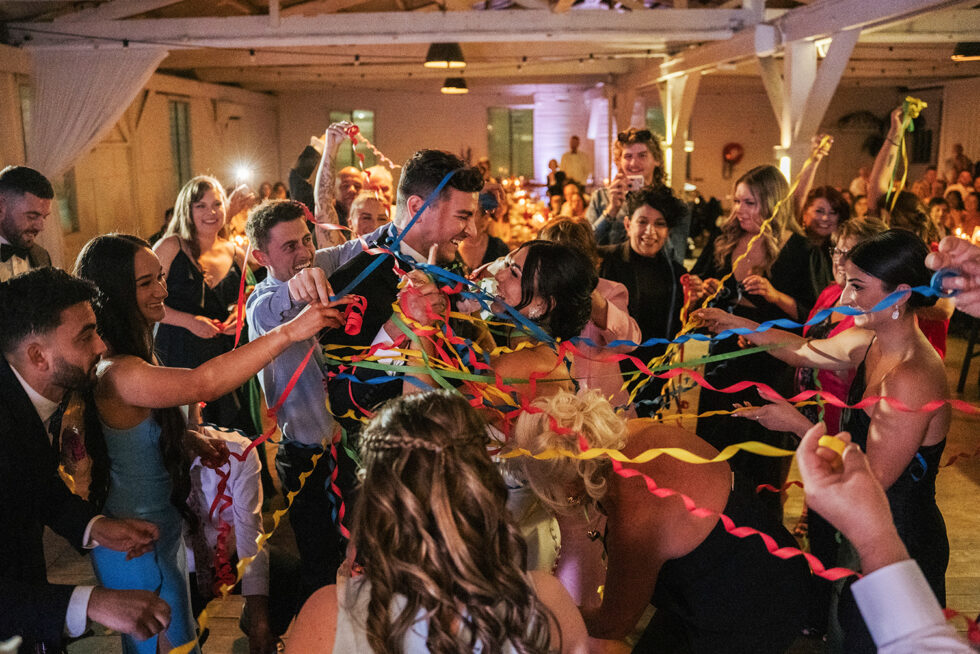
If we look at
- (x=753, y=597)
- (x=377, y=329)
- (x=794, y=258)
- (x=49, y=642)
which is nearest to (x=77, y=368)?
(x=49, y=642)

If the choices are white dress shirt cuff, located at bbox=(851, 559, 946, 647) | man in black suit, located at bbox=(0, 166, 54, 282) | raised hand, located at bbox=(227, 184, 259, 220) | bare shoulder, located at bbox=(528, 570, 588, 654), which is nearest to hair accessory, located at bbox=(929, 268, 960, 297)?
white dress shirt cuff, located at bbox=(851, 559, 946, 647)

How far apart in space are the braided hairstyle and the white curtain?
23.1ft

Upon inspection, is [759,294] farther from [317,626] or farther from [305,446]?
[317,626]

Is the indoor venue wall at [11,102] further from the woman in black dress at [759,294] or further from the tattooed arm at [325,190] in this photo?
the woman in black dress at [759,294]

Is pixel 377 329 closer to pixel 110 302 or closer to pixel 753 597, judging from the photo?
pixel 110 302

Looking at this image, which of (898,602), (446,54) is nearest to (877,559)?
(898,602)

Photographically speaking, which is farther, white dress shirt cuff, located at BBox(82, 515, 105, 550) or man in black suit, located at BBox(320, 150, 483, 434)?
man in black suit, located at BBox(320, 150, 483, 434)

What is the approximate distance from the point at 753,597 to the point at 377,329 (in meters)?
1.32

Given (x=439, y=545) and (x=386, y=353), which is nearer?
(x=439, y=545)

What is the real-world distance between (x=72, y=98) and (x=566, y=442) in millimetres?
7183

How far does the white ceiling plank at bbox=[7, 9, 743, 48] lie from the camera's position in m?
7.48

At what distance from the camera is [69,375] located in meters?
1.90

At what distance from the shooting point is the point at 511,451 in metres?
1.96

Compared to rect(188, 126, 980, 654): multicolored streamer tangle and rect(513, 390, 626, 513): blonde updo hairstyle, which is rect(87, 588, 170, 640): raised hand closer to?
rect(188, 126, 980, 654): multicolored streamer tangle
